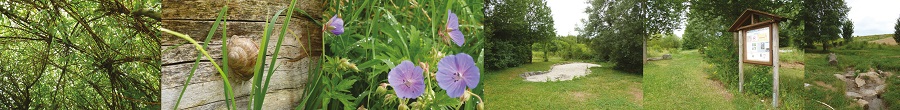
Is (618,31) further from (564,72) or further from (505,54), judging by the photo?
(505,54)

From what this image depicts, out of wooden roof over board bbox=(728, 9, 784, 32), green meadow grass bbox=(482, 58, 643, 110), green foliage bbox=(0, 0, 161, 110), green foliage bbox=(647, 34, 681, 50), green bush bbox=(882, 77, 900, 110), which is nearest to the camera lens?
green meadow grass bbox=(482, 58, 643, 110)

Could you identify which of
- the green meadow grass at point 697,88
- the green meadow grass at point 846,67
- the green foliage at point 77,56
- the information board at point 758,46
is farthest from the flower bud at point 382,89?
the green meadow grass at point 846,67

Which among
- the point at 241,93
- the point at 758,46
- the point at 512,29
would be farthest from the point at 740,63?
the point at 241,93

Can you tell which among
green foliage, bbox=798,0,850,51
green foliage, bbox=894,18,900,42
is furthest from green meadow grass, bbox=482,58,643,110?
green foliage, bbox=894,18,900,42

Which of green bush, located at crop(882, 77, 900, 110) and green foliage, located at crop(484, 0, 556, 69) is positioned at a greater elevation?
green foliage, located at crop(484, 0, 556, 69)

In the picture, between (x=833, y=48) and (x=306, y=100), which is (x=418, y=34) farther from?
(x=833, y=48)

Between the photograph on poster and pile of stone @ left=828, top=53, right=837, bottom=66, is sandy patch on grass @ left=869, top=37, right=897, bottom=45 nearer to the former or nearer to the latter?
pile of stone @ left=828, top=53, right=837, bottom=66

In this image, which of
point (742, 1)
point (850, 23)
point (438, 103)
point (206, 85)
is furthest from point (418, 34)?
point (850, 23)
